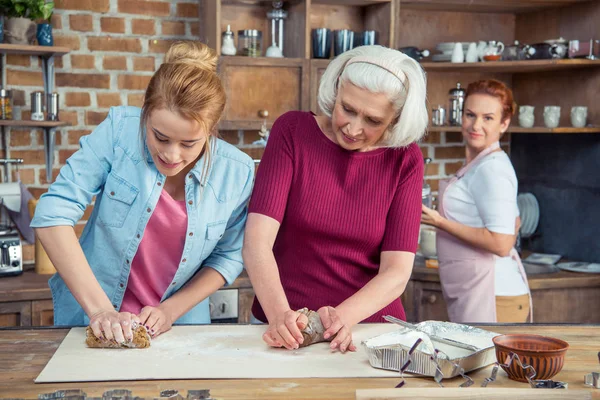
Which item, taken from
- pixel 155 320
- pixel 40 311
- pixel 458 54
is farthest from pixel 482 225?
pixel 40 311

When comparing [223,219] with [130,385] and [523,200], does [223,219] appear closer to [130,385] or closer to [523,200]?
[130,385]

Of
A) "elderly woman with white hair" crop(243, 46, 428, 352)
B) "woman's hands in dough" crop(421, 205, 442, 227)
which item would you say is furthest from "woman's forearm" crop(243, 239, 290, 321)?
"woman's hands in dough" crop(421, 205, 442, 227)

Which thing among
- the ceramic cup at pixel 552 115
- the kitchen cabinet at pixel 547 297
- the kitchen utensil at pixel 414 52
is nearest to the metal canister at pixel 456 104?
the kitchen utensil at pixel 414 52

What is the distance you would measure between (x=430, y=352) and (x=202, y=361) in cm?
45

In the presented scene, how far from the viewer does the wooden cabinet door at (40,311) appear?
280cm

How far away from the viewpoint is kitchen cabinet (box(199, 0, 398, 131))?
129 inches

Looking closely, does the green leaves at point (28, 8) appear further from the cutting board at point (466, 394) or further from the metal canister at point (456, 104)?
the cutting board at point (466, 394)

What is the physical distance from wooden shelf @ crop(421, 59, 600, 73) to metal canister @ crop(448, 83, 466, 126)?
0.11 meters

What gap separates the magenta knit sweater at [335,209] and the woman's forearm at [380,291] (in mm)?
34

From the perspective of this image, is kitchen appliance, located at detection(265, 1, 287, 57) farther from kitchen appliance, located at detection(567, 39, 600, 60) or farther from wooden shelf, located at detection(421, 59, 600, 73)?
kitchen appliance, located at detection(567, 39, 600, 60)

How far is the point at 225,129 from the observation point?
11.2 ft

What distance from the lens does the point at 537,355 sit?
1437 mm

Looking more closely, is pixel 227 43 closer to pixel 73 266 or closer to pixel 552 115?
pixel 552 115

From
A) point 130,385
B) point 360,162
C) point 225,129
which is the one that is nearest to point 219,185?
point 360,162
